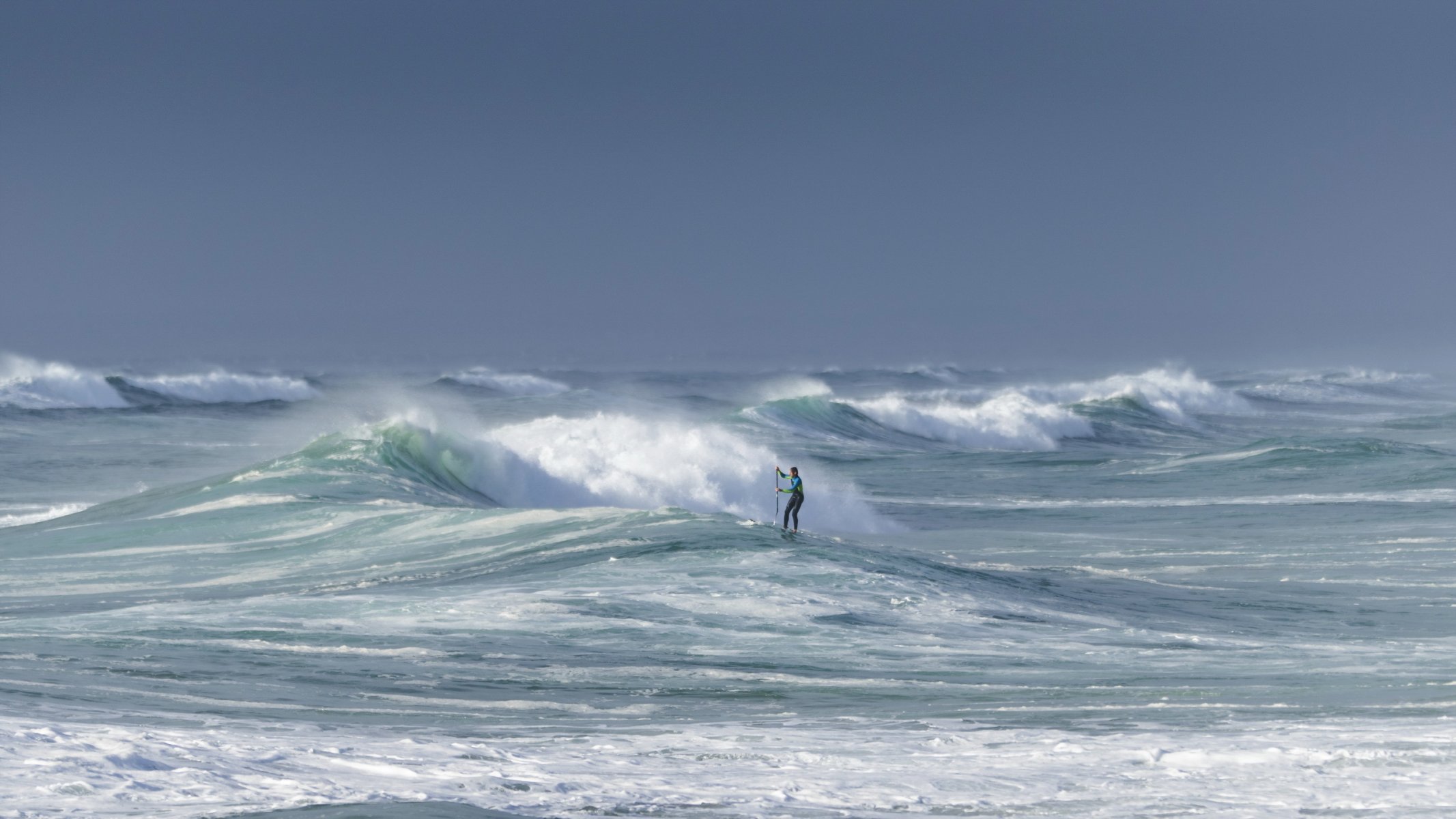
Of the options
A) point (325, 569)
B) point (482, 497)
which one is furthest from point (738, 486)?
point (325, 569)

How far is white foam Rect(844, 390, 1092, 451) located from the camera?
45.8 metres

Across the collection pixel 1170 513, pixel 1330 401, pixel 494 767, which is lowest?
pixel 494 767

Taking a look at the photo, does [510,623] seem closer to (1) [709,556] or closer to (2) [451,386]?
(1) [709,556]

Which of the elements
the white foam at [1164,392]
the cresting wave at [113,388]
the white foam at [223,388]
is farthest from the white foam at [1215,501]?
the white foam at [223,388]

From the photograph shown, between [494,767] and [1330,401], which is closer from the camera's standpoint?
[494,767]

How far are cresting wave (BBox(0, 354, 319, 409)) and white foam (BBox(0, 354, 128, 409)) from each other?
3 centimetres

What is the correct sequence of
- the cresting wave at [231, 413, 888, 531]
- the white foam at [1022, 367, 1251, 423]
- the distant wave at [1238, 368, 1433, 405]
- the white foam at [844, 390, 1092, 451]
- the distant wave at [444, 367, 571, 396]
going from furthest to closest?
the distant wave at [444, 367, 571, 396] → the distant wave at [1238, 368, 1433, 405] → the white foam at [1022, 367, 1251, 423] → the white foam at [844, 390, 1092, 451] → the cresting wave at [231, 413, 888, 531]

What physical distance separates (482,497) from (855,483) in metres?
9.09

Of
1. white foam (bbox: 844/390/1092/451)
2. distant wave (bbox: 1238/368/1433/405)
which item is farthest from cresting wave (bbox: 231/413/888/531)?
distant wave (bbox: 1238/368/1433/405)

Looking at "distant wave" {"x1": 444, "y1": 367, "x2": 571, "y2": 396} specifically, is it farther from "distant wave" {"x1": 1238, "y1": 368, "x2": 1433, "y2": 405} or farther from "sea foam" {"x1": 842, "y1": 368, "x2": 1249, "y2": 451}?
"distant wave" {"x1": 1238, "y1": 368, "x2": 1433, "y2": 405}

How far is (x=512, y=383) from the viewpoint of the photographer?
302ft

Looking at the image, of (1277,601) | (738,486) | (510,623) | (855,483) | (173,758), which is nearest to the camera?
(173,758)

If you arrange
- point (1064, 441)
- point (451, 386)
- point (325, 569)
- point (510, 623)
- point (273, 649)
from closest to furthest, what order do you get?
1. point (273, 649)
2. point (510, 623)
3. point (325, 569)
4. point (1064, 441)
5. point (451, 386)

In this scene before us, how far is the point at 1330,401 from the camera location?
7862cm
